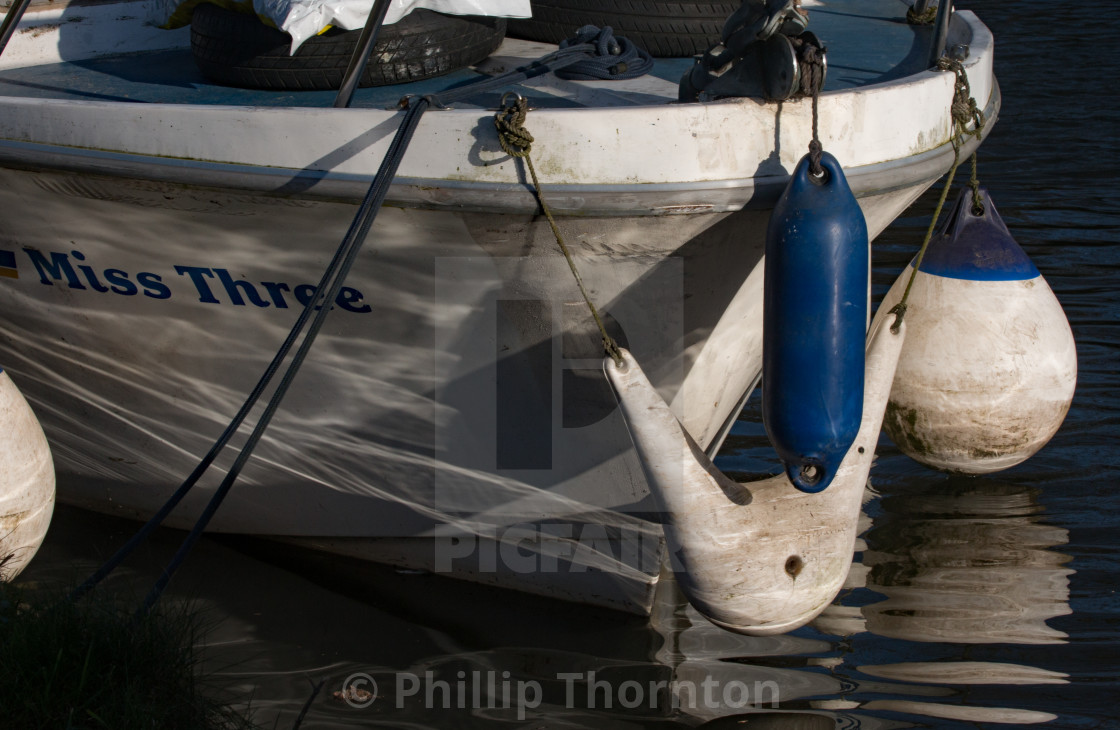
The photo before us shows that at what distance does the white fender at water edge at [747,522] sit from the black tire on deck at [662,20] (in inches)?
55.0

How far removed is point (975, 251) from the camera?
372 centimetres

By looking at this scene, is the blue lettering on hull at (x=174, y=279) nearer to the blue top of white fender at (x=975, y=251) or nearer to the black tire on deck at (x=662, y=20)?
the black tire on deck at (x=662, y=20)

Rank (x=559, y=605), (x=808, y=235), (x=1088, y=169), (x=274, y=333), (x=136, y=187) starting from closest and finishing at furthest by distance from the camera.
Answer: (x=808, y=235), (x=136, y=187), (x=274, y=333), (x=559, y=605), (x=1088, y=169)

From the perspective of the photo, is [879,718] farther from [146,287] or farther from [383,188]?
[146,287]

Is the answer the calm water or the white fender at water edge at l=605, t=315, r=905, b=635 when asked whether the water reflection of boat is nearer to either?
the calm water

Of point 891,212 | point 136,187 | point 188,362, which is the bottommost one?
point 188,362

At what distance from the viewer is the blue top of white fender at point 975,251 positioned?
3.69 metres

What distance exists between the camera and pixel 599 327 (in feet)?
9.43

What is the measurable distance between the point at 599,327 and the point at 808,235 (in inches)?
23.4

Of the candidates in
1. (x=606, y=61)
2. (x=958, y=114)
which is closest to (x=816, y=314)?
(x=958, y=114)

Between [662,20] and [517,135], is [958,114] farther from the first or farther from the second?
[517,135]

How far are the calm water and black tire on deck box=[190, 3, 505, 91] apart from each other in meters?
1.71

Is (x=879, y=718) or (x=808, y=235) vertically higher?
(x=808, y=235)

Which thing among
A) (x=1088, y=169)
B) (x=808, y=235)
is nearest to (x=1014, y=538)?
(x=808, y=235)
